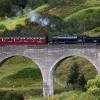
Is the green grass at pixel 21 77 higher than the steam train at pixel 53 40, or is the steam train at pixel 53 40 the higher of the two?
the steam train at pixel 53 40

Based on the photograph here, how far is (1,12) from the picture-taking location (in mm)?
123125

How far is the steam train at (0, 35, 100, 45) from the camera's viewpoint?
69312mm

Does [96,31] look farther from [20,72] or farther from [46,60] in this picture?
[46,60]

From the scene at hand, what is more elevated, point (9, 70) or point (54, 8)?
point (54, 8)

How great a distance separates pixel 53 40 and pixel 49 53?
2.03 metres

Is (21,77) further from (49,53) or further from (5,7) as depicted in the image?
(5,7)

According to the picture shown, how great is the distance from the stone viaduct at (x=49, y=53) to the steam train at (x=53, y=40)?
0.61 m

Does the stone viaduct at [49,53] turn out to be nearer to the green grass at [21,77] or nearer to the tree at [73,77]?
the tree at [73,77]

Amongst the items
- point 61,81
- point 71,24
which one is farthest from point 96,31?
point 61,81

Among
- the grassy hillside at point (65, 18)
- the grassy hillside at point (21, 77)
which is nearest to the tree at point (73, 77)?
the grassy hillside at point (21, 77)

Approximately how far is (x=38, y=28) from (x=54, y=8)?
2654 cm

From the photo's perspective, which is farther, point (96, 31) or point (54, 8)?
point (54, 8)

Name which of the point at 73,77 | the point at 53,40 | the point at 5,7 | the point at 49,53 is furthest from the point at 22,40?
the point at 5,7

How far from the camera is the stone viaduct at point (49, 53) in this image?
68750mm
